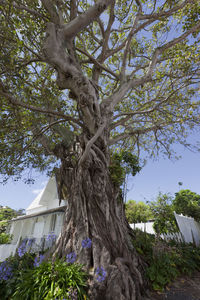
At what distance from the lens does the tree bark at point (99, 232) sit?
269 centimetres

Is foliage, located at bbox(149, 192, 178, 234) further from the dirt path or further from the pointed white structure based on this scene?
the pointed white structure

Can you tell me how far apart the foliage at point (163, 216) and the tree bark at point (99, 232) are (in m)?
3.46

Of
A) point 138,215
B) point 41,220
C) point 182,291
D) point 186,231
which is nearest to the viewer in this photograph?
point 182,291

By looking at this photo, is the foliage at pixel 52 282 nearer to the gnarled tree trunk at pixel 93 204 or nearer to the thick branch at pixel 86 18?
the gnarled tree trunk at pixel 93 204

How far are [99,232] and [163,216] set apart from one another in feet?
21.6

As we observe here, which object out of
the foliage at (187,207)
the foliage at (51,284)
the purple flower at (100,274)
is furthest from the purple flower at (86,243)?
the foliage at (187,207)

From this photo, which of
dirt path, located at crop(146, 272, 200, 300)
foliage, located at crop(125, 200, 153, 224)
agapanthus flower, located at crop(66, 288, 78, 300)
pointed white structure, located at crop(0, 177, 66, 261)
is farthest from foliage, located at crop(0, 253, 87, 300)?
foliage, located at crop(125, 200, 153, 224)

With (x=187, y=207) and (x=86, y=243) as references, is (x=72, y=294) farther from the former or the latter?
(x=187, y=207)

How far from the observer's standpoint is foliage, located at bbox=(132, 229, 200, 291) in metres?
3.50

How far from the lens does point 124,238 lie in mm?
3789

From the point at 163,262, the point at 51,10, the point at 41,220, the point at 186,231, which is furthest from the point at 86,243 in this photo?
the point at 41,220

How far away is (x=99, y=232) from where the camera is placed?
11.7ft

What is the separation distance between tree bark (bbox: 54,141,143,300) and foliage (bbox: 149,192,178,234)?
3.46 meters

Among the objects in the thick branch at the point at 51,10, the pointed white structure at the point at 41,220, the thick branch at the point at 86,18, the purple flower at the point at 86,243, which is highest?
the thick branch at the point at 51,10
